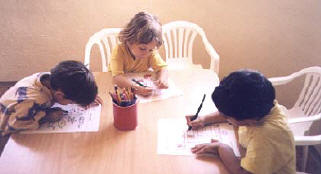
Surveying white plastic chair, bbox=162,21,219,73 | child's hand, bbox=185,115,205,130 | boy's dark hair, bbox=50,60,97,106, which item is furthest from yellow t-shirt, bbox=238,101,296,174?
white plastic chair, bbox=162,21,219,73

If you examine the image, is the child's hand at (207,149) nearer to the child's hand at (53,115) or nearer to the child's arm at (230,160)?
the child's arm at (230,160)

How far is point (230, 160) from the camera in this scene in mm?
1109

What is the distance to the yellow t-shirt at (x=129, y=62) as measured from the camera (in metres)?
1.72

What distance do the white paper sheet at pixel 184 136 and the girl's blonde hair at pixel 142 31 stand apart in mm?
502

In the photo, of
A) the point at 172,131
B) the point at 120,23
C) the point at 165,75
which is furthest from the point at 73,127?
the point at 120,23

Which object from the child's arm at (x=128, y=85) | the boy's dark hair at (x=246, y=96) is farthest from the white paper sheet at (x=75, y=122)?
the boy's dark hair at (x=246, y=96)

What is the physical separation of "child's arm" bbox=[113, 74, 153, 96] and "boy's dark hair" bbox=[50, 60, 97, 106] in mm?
266

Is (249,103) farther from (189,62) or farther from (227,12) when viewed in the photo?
(227,12)

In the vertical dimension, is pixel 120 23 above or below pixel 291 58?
above

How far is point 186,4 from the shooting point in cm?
247

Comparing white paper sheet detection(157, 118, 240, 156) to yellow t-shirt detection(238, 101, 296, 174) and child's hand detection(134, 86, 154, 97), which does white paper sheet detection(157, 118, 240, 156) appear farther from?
child's hand detection(134, 86, 154, 97)

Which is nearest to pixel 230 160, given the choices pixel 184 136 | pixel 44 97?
pixel 184 136

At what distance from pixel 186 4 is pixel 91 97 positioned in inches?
55.5

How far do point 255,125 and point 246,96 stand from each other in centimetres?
15
